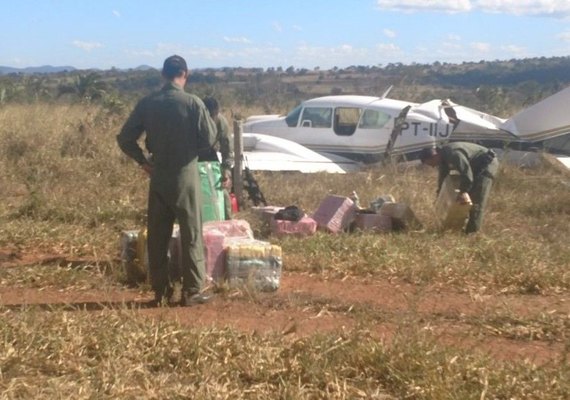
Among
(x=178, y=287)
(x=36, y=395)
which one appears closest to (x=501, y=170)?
(x=178, y=287)

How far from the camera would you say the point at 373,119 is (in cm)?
1636

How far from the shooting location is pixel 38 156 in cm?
1403

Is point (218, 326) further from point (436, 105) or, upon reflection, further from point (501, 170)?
point (436, 105)

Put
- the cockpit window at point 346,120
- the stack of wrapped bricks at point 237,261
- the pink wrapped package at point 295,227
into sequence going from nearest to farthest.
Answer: the stack of wrapped bricks at point 237,261 < the pink wrapped package at point 295,227 < the cockpit window at point 346,120

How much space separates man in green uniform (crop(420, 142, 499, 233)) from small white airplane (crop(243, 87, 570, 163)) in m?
5.64

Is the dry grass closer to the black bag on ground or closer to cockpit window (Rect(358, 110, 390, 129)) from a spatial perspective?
the black bag on ground

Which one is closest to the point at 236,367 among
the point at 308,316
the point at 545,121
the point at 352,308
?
the point at 308,316

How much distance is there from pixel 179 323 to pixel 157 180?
133cm

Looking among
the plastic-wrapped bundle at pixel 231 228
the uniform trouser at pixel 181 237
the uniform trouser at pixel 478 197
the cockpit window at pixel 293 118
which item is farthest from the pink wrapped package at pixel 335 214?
the cockpit window at pixel 293 118

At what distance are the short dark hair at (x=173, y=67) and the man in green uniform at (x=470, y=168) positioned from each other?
4041 millimetres

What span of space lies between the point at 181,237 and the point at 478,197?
4.61 meters

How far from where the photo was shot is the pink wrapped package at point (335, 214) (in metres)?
9.45

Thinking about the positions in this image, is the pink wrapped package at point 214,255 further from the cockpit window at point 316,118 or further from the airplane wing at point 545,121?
the cockpit window at point 316,118

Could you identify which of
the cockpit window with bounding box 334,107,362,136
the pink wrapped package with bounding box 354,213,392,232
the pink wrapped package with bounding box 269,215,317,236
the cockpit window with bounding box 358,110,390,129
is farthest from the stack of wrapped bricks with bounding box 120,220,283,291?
the cockpit window with bounding box 334,107,362,136
